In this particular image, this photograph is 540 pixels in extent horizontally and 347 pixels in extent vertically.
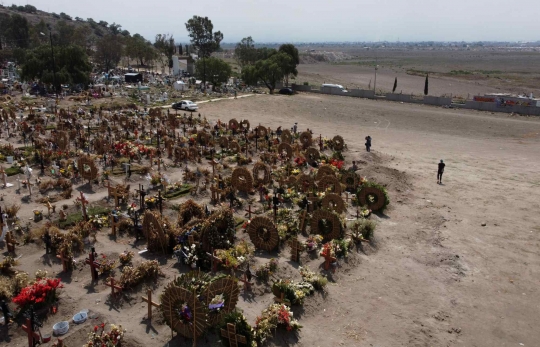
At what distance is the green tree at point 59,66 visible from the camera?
1981 inches

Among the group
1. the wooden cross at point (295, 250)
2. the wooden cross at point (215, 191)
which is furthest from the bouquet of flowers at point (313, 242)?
the wooden cross at point (215, 191)

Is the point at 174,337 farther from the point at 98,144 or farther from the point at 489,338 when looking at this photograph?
the point at 98,144

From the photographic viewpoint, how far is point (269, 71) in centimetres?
6431

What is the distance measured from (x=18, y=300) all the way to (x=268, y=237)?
7.93 meters

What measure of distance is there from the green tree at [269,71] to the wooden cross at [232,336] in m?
57.0

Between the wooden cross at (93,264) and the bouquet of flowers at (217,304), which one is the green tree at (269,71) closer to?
the wooden cross at (93,264)

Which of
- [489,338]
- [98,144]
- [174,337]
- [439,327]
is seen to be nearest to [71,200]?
[98,144]

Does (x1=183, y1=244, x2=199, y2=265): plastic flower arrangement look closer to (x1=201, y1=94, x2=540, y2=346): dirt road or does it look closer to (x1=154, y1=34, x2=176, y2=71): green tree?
(x1=201, y1=94, x2=540, y2=346): dirt road

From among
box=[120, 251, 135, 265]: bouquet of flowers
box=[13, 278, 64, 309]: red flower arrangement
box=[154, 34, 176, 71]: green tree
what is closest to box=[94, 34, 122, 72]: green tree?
box=[154, 34, 176, 71]: green tree

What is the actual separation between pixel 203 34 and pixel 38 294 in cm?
9656

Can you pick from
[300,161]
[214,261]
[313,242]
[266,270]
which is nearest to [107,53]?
[300,161]

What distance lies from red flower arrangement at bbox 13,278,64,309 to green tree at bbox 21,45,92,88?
145ft

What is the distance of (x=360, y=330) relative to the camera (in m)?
11.6

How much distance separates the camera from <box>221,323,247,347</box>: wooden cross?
32.4 feet
